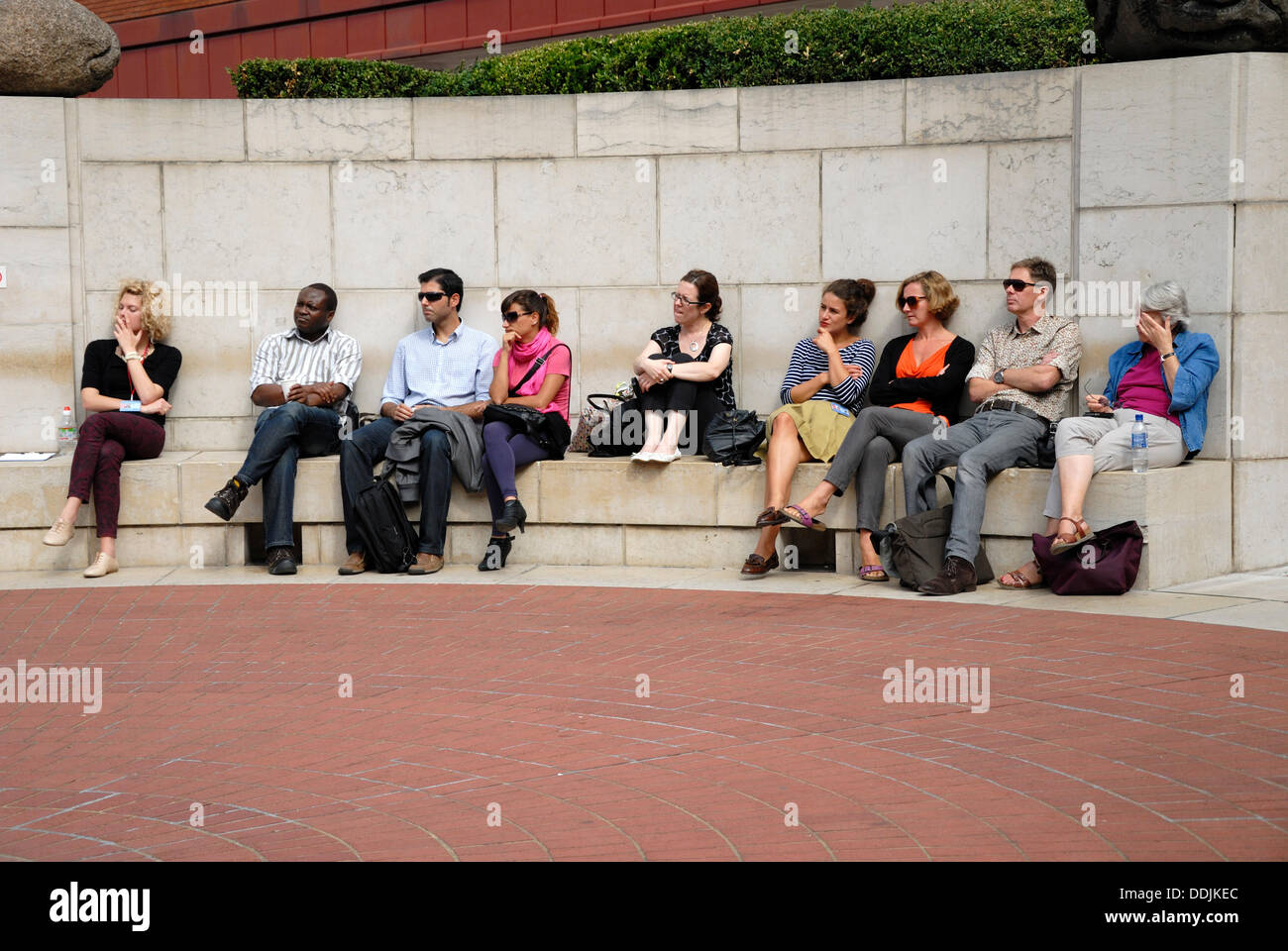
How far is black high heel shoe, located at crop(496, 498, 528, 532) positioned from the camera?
8953mm

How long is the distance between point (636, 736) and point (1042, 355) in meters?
4.35

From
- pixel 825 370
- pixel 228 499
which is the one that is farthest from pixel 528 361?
pixel 228 499

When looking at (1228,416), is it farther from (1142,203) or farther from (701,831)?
(701,831)

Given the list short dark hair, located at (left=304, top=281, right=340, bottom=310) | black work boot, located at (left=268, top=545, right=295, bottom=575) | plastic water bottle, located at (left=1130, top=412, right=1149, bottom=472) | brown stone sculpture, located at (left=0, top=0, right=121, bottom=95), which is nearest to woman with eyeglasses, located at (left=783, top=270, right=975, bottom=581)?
plastic water bottle, located at (left=1130, top=412, right=1149, bottom=472)

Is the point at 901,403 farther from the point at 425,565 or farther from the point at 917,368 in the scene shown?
the point at 425,565

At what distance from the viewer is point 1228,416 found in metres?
8.56

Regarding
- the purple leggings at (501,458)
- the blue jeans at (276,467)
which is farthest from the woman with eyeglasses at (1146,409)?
the blue jeans at (276,467)

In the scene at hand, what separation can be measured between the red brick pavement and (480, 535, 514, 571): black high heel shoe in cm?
99

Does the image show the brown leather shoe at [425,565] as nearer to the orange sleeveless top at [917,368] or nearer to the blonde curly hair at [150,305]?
the blonde curly hair at [150,305]

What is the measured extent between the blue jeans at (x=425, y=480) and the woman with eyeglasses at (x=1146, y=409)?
3316 millimetres

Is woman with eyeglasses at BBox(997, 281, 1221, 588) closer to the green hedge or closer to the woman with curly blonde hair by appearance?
the green hedge

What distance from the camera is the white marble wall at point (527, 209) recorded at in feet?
31.5

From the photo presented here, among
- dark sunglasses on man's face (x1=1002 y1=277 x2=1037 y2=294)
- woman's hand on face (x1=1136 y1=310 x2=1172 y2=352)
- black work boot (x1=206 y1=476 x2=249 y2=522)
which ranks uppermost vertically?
dark sunglasses on man's face (x1=1002 y1=277 x2=1037 y2=294)

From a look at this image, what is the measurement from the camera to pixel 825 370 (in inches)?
365
